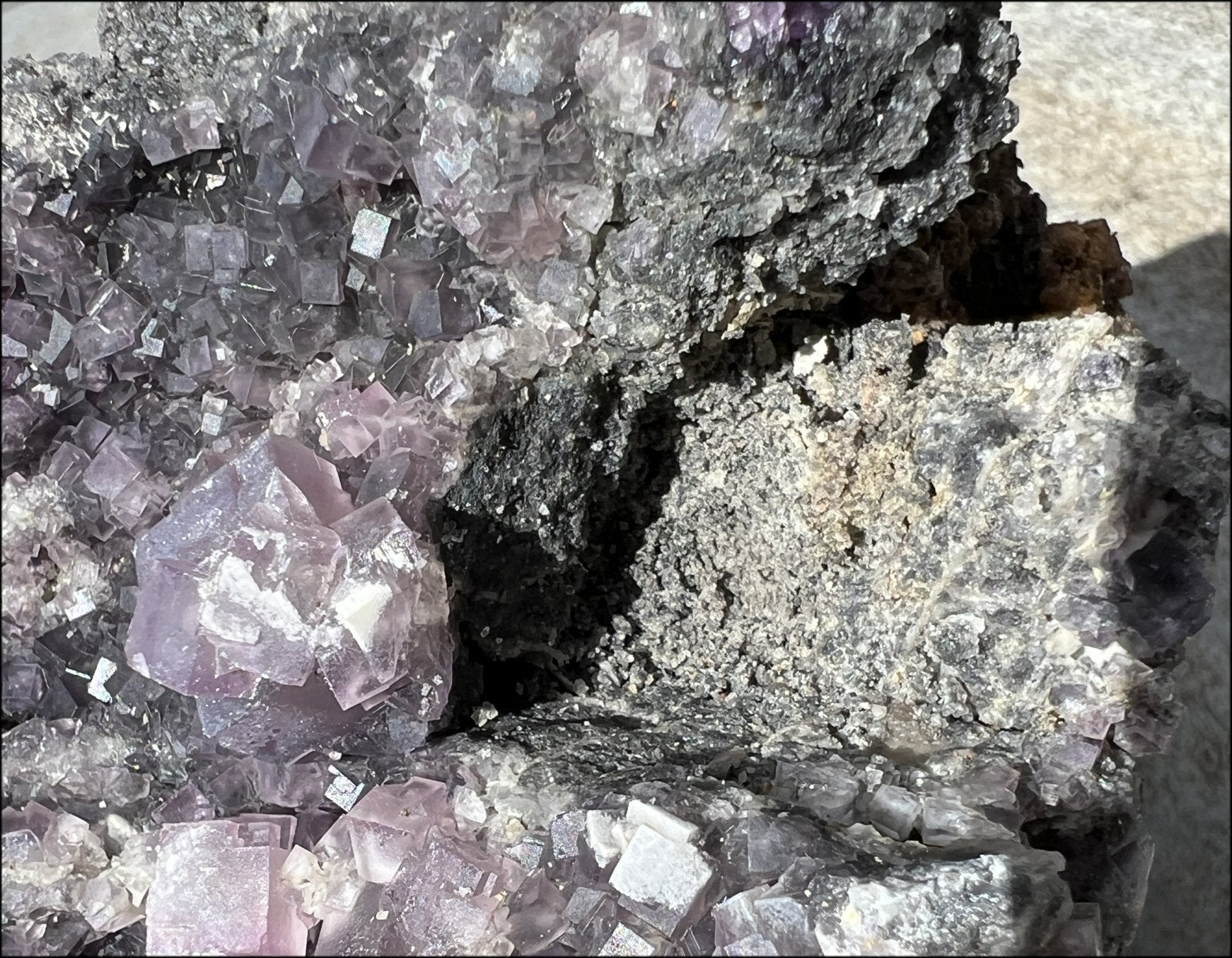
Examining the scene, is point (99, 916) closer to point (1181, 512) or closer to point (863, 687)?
point (863, 687)

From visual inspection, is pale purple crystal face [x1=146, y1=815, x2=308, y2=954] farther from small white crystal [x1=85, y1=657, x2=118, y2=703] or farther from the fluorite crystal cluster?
small white crystal [x1=85, y1=657, x2=118, y2=703]

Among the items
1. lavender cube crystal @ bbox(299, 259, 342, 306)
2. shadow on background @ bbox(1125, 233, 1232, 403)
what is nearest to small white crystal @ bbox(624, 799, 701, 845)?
lavender cube crystal @ bbox(299, 259, 342, 306)

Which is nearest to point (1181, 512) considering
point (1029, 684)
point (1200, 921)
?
point (1029, 684)

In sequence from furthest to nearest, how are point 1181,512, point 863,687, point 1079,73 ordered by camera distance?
1. point 1079,73
2. point 863,687
3. point 1181,512

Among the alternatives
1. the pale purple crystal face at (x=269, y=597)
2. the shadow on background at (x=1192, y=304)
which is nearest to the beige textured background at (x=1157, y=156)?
the shadow on background at (x=1192, y=304)

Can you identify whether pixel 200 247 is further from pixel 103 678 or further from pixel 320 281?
pixel 103 678

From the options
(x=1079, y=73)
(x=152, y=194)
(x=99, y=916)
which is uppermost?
(x=1079, y=73)

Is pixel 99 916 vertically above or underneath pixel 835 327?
underneath

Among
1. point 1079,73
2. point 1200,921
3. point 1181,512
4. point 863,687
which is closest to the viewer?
point 1181,512
